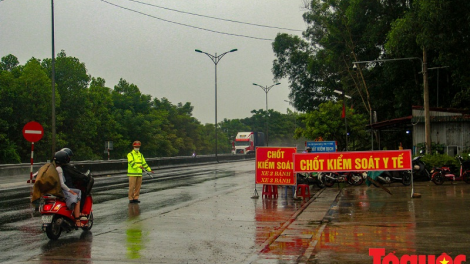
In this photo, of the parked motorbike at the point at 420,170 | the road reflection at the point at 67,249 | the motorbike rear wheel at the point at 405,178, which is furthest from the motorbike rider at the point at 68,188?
the parked motorbike at the point at 420,170

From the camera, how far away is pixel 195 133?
105500mm

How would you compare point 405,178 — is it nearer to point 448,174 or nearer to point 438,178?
point 438,178

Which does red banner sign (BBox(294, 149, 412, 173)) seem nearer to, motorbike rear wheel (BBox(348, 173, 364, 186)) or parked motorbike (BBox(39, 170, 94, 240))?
motorbike rear wheel (BBox(348, 173, 364, 186))

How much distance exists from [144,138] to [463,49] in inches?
2395

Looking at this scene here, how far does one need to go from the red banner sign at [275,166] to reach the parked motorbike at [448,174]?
766 cm

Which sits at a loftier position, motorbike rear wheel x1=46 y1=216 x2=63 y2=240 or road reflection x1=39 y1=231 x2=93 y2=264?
motorbike rear wheel x1=46 y1=216 x2=63 y2=240

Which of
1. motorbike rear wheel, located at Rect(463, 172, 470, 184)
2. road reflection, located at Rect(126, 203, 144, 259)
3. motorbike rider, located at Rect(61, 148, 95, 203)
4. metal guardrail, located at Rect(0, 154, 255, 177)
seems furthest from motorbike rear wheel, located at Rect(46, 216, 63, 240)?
metal guardrail, located at Rect(0, 154, 255, 177)

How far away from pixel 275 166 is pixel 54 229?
916 centimetres

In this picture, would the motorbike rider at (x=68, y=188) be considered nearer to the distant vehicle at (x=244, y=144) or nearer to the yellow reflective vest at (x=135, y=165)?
the yellow reflective vest at (x=135, y=165)

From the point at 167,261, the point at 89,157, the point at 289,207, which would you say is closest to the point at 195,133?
the point at 89,157

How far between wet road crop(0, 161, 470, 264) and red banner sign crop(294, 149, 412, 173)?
1033 mm

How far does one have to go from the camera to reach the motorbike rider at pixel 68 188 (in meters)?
9.61

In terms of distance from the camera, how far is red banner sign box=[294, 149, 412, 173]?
1614 cm

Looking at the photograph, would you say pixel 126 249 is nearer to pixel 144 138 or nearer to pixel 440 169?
pixel 440 169
